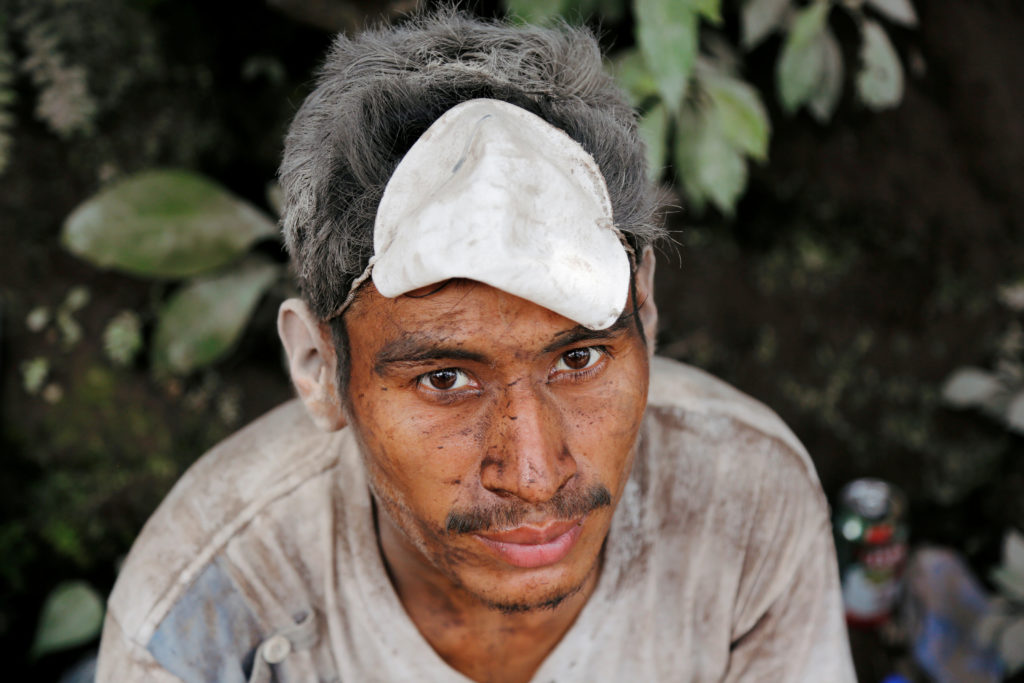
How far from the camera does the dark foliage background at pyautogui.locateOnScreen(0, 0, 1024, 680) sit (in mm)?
3447

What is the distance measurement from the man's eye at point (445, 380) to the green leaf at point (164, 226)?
2004mm

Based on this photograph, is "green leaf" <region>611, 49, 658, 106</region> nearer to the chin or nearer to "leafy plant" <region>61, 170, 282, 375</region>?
"leafy plant" <region>61, 170, 282, 375</region>

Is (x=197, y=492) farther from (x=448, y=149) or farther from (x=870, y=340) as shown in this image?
(x=870, y=340)

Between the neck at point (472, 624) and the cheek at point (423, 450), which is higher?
the cheek at point (423, 450)

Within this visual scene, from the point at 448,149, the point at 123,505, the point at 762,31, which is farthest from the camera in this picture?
the point at 123,505

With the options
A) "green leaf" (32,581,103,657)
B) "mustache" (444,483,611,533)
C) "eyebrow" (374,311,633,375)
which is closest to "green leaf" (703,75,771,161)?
"eyebrow" (374,311,633,375)

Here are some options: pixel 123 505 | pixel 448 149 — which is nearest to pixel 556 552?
pixel 448 149

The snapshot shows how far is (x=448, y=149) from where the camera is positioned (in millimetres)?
1480

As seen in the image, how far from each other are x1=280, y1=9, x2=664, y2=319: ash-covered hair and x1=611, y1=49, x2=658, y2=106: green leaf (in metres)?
1.05

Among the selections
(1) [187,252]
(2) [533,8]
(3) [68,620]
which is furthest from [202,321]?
(2) [533,8]

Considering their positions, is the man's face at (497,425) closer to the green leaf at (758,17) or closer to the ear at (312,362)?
the ear at (312,362)

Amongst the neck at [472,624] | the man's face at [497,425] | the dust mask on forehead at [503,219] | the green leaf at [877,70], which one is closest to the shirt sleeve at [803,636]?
the neck at [472,624]

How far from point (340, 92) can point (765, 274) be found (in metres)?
2.56

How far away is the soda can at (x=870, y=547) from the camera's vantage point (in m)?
3.36
